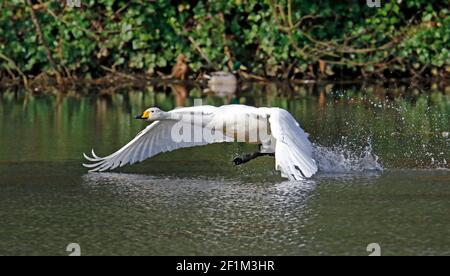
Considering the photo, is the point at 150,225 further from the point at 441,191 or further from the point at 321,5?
the point at 321,5

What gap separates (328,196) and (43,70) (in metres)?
13.1

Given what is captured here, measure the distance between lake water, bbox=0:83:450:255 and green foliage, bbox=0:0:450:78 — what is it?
18.0 ft

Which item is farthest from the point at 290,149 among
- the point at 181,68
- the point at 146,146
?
Result: the point at 181,68

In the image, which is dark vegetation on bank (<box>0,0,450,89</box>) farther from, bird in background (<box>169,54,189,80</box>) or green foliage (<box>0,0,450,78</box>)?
bird in background (<box>169,54,189,80</box>)

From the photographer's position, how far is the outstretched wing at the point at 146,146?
36.5 feet

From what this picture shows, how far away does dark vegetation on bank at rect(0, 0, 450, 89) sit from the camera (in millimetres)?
21484

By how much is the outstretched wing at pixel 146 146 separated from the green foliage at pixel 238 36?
10243mm

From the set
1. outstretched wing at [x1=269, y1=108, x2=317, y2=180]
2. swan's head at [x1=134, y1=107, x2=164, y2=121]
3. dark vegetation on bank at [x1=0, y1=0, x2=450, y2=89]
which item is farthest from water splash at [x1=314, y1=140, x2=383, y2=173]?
dark vegetation on bank at [x1=0, y1=0, x2=450, y2=89]

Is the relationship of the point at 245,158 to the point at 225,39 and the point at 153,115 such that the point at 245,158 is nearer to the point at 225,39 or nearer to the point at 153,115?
the point at 153,115

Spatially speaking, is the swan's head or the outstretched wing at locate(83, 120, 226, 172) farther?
the outstretched wing at locate(83, 120, 226, 172)

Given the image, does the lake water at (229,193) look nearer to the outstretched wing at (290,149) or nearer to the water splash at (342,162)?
the water splash at (342,162)

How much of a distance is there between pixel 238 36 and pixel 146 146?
11288 mm

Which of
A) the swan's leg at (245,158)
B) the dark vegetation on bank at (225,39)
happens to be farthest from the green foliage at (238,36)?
the swan's leg at (245,158)

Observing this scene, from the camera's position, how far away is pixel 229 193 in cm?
980
